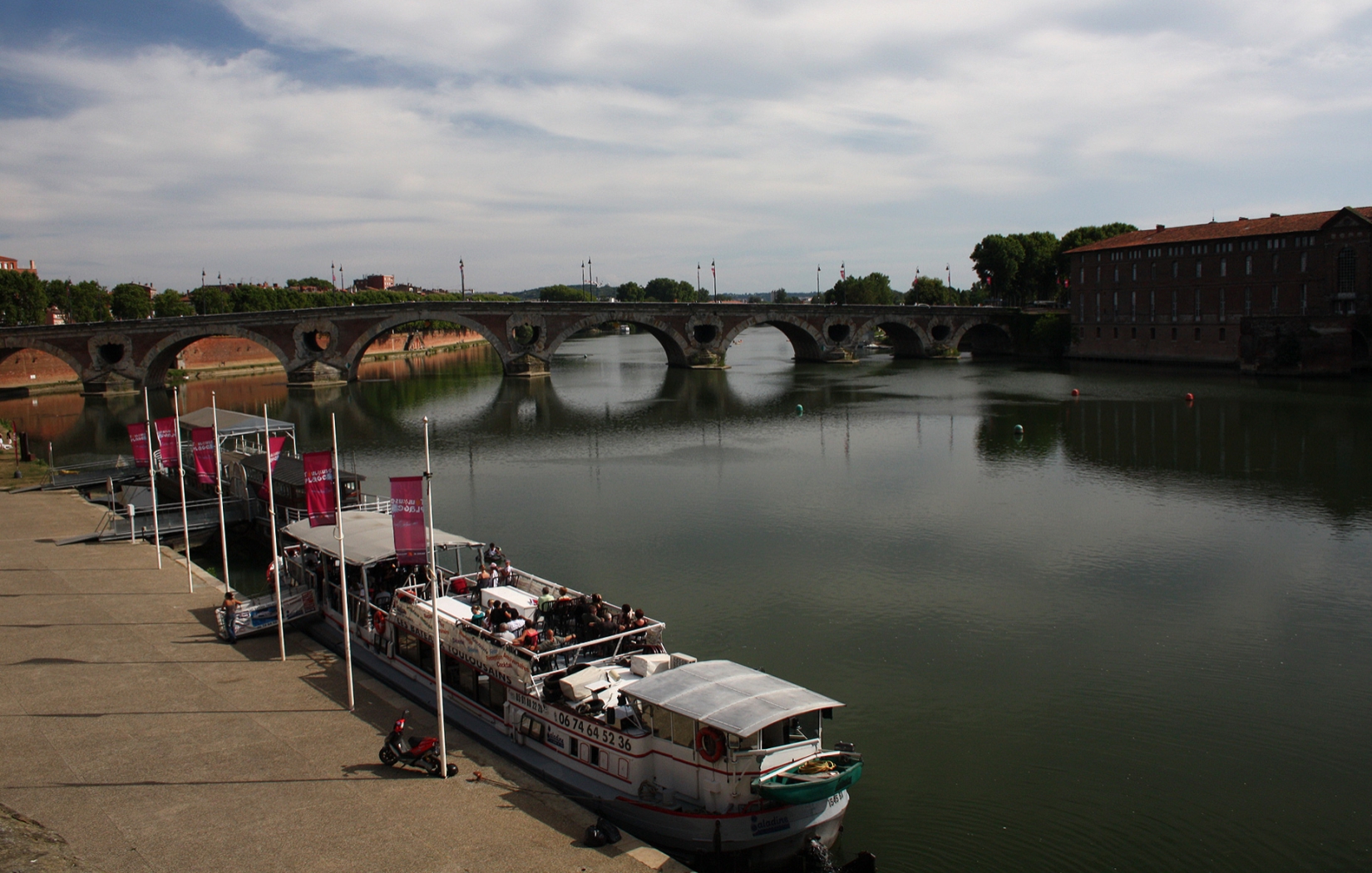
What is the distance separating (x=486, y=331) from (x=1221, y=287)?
2797 inches

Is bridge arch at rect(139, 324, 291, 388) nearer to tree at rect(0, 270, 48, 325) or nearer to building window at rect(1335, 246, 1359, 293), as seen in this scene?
tree at rect(0, 270, 48, 325)

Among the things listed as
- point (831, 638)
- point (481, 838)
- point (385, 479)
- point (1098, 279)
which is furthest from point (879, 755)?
point (1098, 279)

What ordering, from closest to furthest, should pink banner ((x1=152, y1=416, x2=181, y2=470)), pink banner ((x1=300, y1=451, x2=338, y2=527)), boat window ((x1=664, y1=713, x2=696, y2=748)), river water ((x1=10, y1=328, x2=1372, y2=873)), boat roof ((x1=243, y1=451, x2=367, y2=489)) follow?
boat window ((x1=664, y1=713, x2=696, y2=748)) → river water ((x1=10, y1=328, x2=1372, y2=873)) → pink banner ((x1=300, y1=451, x2=338, y2=527)) → pink banner ((x1=152, y1=416, x2=181, y2=470)) → boat roof ((x1=243, y1=451, x2=367, y2=489))

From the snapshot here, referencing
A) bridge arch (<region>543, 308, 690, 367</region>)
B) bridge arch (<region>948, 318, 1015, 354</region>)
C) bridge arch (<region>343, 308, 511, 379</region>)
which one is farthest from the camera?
bridge arch (<region>948, 318, 1015, 354</region>)

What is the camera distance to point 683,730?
47.2ft

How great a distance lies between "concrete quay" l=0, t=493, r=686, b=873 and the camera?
42.7 ft

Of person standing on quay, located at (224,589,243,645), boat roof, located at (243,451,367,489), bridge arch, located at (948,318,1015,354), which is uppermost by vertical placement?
bridge arch, located at (948,318,1015,354)

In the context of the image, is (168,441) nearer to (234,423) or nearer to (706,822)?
(234,423)

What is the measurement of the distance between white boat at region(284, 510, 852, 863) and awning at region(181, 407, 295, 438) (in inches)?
936

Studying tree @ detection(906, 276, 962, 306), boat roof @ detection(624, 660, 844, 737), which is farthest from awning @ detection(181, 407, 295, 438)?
tree @ detection(906, 276, 962, 306)

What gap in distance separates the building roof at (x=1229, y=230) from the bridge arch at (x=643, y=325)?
45.5 metres

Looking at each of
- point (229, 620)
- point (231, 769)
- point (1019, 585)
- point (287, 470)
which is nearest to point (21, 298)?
point (287, 470)

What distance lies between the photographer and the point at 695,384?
93.0 metres

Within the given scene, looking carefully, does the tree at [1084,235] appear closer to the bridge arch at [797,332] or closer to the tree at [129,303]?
the bridge arch at [797,332]
